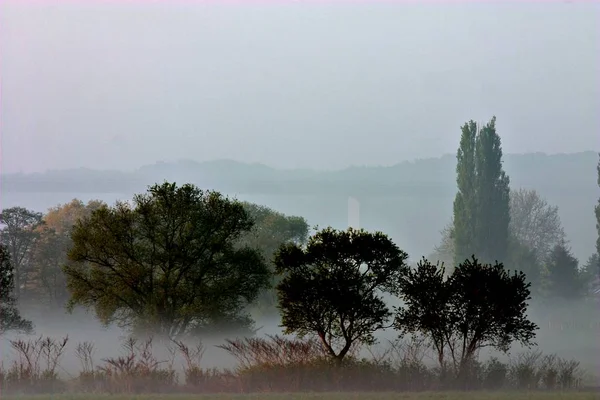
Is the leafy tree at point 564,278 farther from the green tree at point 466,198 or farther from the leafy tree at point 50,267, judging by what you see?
the leafy tree at point 50,267

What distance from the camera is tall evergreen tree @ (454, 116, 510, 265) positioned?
71.2m

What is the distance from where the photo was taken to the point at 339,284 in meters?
25.1

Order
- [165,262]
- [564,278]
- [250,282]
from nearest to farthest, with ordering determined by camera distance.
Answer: [165,262]
[250,282]
[564,278]

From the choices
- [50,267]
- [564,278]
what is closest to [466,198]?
[564,278]

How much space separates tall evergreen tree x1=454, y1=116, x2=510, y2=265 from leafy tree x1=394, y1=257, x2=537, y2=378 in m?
45.8

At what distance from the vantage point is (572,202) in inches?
3851

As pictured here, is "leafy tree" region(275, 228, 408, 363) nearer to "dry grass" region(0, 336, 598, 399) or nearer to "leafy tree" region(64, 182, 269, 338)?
"dry grass" region(0, 336, 598, 399)

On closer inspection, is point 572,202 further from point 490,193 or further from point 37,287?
point 37,287

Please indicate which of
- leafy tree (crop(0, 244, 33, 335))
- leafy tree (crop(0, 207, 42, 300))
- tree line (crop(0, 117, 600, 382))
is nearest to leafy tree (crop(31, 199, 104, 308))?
leafy tree (crop(0, 207, 42, 300))

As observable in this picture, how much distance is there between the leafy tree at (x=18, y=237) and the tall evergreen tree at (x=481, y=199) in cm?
3702

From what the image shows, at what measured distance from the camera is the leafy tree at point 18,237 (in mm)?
54781

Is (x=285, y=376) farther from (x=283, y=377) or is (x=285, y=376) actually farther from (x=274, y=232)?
(x=274, y=232)

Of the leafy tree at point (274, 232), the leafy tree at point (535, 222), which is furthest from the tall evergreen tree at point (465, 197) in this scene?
the leafy tree at point (274, 232)

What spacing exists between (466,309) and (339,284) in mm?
4130
